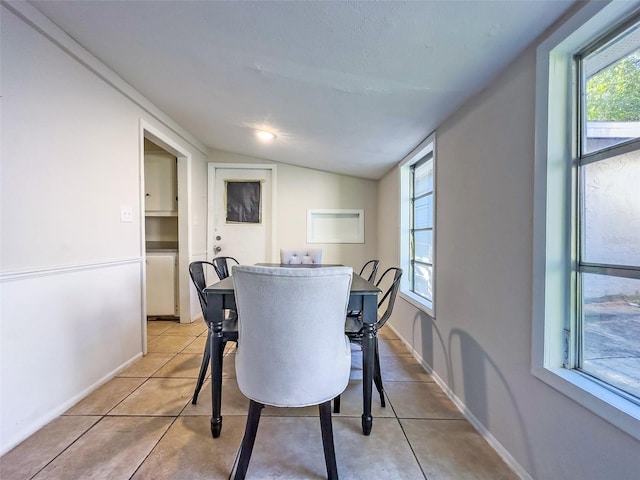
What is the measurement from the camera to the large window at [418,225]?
2496 mm

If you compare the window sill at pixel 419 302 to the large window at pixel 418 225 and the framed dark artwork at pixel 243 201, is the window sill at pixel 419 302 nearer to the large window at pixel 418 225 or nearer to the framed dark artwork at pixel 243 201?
the large window at pixel 418 225

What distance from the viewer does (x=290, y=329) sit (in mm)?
1072

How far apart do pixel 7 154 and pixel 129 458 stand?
1559mm

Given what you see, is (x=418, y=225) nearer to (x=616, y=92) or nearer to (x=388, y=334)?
(x=388, y=334)

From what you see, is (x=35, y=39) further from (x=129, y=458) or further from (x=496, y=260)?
(x=496, y=260)

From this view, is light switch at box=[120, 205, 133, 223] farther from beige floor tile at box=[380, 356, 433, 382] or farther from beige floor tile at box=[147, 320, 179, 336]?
beige floor tile at box=[380, 356, 433, 382]

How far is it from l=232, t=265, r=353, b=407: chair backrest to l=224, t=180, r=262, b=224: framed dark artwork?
9.83 ft

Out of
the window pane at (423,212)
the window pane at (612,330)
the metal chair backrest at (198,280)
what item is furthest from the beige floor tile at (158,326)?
the window pane at (612,330)

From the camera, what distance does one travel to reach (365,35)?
1276 millimetres

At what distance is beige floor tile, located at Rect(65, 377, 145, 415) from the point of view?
1.68 meters

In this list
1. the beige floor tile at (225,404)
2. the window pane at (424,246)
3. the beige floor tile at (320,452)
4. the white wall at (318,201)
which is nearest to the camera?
the beige floor tile at (320,452)

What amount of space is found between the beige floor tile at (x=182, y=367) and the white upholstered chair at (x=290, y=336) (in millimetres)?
1187

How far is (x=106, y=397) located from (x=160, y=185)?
2.34 meters

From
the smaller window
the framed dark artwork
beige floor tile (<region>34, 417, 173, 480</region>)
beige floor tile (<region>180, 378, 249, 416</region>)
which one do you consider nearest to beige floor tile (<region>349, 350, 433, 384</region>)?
the smaller window
